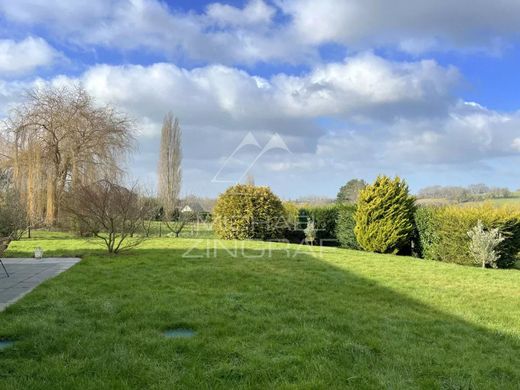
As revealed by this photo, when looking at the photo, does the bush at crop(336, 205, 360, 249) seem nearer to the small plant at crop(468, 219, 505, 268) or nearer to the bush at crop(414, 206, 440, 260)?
the bush at crop(414, 206, 440, 260)

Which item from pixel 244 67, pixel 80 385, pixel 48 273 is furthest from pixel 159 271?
pixel 244 67

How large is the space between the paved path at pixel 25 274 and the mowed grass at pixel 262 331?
0.28 meters

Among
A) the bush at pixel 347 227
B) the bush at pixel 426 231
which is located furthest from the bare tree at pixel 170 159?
the bush at pixel 426 231

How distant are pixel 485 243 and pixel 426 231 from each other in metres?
2.14

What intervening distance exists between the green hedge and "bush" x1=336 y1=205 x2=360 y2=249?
3.23 metres

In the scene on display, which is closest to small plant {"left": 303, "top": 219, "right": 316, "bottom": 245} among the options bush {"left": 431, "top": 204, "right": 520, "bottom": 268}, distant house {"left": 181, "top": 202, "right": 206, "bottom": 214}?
bush {"left": 431, "top": 204, "right": 520, "bottom": 268}

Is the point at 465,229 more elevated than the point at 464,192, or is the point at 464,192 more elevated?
the point at 464,192

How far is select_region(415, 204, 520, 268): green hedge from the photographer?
10.2 metres

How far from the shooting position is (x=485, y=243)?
9680 mm

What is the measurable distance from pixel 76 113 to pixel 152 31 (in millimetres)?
9371

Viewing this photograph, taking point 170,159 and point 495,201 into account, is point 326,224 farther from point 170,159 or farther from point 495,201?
point 170,159

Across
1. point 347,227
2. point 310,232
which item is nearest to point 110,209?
point 310,232

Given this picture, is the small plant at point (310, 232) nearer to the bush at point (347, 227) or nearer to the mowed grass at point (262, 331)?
the bush at point (347, 227)

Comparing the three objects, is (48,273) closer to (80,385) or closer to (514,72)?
(80,385)
